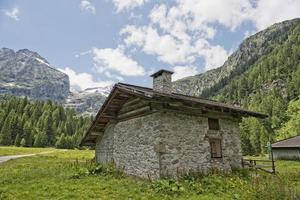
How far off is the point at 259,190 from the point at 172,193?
13.0 ft

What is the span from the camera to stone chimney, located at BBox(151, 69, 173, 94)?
59.9 ft

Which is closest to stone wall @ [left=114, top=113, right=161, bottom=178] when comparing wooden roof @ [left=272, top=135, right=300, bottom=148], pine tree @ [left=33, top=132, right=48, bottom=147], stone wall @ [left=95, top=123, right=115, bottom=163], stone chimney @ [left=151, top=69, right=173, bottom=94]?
stone wall @ [left=95, top=123, right=115, bottom=163]

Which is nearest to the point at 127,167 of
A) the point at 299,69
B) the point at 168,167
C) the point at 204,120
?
the point at 168,167

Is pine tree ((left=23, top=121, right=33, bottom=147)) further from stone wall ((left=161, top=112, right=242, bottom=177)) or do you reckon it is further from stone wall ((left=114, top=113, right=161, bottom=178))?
stone wall ((left=161, top=112, right=242, bottom=177))

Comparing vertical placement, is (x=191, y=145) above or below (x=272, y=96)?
below

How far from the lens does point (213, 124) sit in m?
17.9

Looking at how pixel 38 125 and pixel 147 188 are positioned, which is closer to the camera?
pixel 147 188

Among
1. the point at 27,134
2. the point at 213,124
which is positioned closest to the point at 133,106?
the point at 213,124

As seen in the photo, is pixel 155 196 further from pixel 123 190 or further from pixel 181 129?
pixel 181 129

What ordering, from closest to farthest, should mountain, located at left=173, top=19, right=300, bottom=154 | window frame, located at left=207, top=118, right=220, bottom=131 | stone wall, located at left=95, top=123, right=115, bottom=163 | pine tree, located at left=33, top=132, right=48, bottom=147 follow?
window frame, located at left=207, top=118, right=220, bottom=131 → stone wall, located at left=95, top=123, right=115, bottom=163 → mountain, located at left=173, top=19, right=300, bottom=154 → pine tree, located at left=33, top=132, right=48, bottom=147

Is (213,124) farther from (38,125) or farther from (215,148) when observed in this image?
(38,125)

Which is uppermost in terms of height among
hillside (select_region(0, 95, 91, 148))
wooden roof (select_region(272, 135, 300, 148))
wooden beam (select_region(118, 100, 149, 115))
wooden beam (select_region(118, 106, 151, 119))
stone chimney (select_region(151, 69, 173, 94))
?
hillside (select_region(0, 95, 91, 148))

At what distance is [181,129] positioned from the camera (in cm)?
1608

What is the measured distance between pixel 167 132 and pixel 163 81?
13.9 feet
